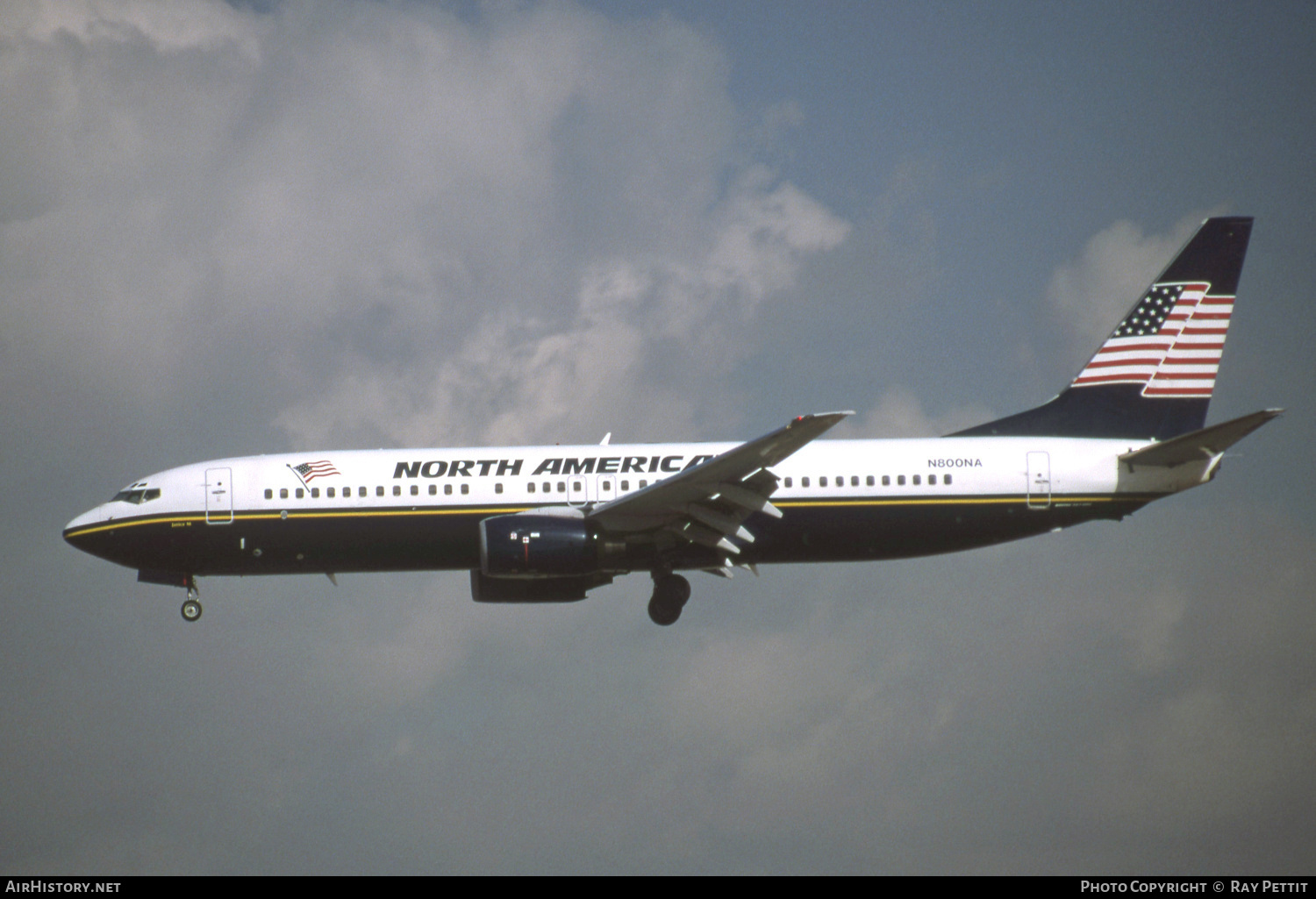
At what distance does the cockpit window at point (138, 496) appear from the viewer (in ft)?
95.8

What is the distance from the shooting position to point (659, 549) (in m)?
28.1

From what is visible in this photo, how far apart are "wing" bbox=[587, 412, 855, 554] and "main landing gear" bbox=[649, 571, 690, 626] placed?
160 cm

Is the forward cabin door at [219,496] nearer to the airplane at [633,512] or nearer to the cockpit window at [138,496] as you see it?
the airplane at [633,512]

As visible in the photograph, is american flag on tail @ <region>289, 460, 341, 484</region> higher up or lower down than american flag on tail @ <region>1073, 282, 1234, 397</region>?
lower down

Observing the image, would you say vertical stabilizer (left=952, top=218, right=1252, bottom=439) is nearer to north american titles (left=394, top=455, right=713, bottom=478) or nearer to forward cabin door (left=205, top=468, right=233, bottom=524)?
north american titles (left=394, top=455, right=713, bottom=478)

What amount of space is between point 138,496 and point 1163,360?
23781 millimetres

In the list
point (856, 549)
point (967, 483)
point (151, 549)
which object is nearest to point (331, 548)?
point (151, 549)

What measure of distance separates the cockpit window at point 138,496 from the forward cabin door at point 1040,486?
1893 cm

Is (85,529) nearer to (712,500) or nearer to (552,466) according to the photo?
(552,466)

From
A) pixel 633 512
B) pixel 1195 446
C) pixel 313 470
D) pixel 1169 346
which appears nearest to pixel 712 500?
pixel 633 512

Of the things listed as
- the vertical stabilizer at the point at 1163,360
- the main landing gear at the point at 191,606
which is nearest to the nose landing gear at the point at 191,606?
the main landing gear at the point at 191,606

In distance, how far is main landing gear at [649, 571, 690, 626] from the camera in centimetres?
2920

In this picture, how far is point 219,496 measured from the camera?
28.7 metres

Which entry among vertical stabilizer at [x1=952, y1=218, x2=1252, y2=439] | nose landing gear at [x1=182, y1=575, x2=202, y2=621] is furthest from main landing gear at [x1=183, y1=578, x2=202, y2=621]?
vertical stabilizer at [x1=952, y1=218, x2=1252, y2=439]
